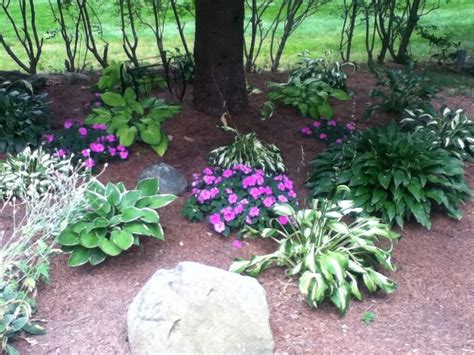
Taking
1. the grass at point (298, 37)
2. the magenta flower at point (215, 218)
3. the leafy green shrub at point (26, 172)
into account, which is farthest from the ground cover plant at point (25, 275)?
the grass at point (298, 37)

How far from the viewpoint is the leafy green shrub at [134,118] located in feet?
17.3

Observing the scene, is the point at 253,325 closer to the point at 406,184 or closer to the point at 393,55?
the point at 406,184

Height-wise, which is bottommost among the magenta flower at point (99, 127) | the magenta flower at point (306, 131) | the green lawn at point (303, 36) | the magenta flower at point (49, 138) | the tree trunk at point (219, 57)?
the green lawn at point (303, 36)

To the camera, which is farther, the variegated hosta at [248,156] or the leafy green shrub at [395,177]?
the variegated hosta at [248,156]

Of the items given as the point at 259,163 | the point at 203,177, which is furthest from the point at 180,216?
the point at 259,163

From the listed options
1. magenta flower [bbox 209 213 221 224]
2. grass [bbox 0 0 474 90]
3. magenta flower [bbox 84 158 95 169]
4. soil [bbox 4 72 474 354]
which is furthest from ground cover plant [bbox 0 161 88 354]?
grass [bbox 0 0 474 90]

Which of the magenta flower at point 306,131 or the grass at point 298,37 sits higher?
the magenta flower at point 306,131

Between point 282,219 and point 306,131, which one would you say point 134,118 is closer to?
point 306,131

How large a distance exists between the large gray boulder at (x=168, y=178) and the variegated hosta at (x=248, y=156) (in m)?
0.39

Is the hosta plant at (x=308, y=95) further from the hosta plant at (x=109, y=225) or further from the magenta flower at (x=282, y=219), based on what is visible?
the hosta plant at (x=109, y=225)

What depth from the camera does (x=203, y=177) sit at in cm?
459

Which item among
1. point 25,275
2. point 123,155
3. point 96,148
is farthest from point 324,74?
point 25,275

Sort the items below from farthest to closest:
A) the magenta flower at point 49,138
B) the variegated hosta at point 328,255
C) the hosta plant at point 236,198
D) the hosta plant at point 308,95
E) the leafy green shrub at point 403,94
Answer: the leafy green shrub at point 403,94 → the hosta plant at point 308,95 → the magenta flower at point 49,138 → the hosta plant at point 236,198 → the variegated hosta at point 328,255

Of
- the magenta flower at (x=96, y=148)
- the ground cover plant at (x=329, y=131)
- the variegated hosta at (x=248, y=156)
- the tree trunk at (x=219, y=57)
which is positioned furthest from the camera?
the ground cover plant at (x=329, y=131)
